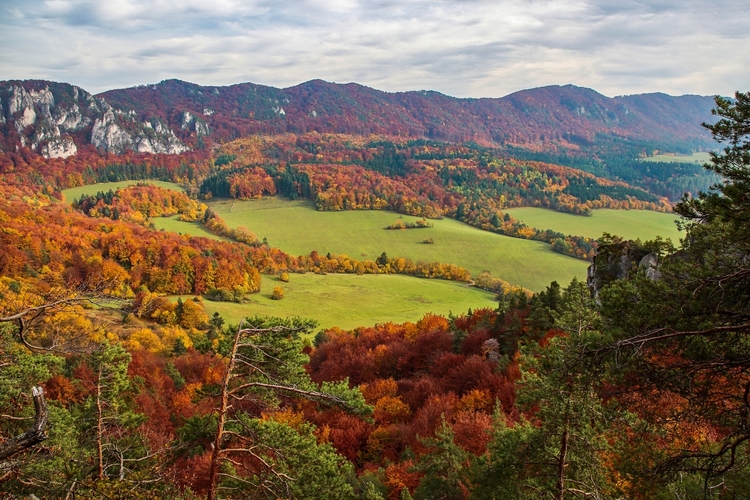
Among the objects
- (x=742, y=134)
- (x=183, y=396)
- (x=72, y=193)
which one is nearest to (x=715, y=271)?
(x=742, y=134)

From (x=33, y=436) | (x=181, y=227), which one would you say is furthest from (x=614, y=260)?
(x=181, y=227)

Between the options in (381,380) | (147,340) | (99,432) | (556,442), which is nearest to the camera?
(99,432)

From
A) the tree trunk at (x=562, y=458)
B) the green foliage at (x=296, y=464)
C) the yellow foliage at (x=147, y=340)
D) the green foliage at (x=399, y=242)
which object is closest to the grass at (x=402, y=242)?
the green foliage at (x=399, y=242)

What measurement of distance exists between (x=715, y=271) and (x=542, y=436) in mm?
5582

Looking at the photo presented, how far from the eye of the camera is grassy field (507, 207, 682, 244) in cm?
11899

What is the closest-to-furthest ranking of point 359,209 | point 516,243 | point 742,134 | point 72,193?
point 742,134 < point 516,243 < point 359,209 < point 72,193

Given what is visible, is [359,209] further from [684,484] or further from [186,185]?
[684,484]

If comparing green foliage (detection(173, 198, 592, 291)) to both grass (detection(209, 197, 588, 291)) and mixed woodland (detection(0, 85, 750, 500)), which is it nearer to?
grass (detection(209, 197, 588, 291))

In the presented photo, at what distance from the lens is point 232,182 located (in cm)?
16875

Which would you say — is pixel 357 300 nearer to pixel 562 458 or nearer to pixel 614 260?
pixel 614 260

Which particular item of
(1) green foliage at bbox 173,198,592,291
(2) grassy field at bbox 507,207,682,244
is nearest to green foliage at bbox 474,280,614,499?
(1) green foliage at bbox 173,198,592,291

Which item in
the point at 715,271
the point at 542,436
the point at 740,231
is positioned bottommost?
the point at 542,436

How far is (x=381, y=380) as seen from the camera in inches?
1490

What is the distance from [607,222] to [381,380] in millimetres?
113893
